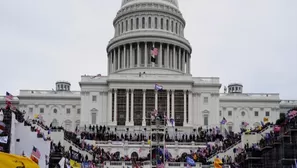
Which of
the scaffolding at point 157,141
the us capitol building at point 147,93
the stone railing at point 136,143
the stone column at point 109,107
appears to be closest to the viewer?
the scaffolding at point 157,141

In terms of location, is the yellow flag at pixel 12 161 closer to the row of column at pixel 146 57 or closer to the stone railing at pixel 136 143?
the stone railing at pixel 136 143

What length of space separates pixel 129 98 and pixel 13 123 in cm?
6670

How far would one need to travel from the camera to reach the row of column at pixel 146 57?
13088 centimetres

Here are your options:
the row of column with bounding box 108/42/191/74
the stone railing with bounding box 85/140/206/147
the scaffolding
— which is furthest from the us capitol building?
the scaffolding

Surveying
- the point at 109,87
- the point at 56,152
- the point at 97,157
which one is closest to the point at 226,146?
the point at 97,157

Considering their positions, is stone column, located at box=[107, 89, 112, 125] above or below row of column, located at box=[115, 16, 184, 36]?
below

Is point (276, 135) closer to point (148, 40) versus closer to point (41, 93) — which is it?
point (148, 40)

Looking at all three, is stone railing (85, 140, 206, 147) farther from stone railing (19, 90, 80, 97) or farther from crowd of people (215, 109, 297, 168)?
stone railing (19, 90, 80, 97)

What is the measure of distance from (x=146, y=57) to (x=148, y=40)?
4755mm

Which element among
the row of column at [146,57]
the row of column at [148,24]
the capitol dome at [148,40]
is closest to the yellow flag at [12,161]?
the capitol dome at [148,40]

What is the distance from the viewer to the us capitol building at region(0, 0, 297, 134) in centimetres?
11319

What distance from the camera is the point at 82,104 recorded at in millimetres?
116375

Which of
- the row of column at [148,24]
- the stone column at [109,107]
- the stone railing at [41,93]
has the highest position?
the row of column at [148,24]

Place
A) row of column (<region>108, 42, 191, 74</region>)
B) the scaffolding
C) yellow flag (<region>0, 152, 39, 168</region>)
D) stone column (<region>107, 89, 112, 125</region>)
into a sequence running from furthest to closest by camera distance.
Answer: row of column (<region>108, 42, 191, 74</region>) → stone column (<region>107, 89, 112, 125</region>) → the scaffolding → yellow flag (<region>0, 152, 39, 168</region>)
